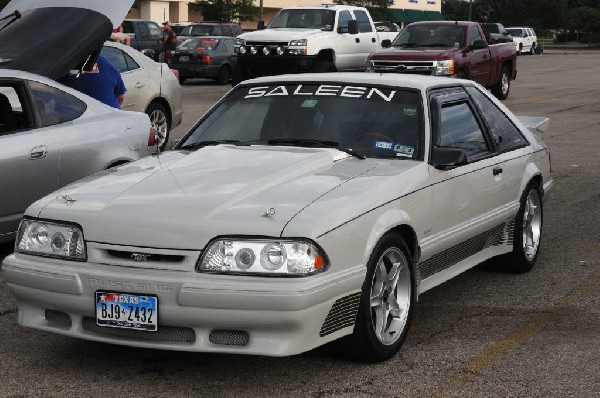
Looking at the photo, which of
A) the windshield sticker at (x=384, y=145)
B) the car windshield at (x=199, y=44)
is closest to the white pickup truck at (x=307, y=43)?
the car windshield at (x=199, y=44)

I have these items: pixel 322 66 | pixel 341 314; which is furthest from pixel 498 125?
pixel 322 66

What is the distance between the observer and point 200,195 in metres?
5.51

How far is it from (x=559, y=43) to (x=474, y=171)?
304 feet

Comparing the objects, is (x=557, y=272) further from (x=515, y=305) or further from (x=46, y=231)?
(x=46, y=231)

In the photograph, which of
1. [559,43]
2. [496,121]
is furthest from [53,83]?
[559,43]

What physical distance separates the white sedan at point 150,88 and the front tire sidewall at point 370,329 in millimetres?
9217

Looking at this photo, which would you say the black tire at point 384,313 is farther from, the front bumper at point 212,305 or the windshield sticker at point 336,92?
the windshield sticker at point 336,92

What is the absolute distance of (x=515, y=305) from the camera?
22.9ft

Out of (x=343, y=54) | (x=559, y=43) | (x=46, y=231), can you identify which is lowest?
(x=559, y=43)

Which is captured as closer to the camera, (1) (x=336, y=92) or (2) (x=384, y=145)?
(2) (x=384, y=145)

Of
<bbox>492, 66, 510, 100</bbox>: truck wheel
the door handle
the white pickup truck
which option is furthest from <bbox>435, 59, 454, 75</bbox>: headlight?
the door handle

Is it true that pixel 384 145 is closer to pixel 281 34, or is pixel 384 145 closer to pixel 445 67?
pixel 445 67

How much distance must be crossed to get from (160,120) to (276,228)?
1022cm

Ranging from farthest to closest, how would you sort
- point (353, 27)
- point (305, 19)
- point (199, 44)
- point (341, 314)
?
point (199, 44)
point (305, 19)
point (353, 27)
point (341, 314)
